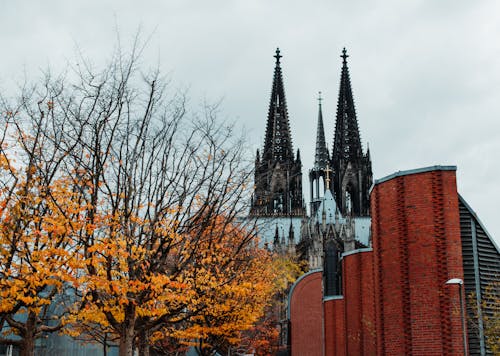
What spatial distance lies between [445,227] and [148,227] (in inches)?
314

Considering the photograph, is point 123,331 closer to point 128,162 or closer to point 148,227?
point 148,227

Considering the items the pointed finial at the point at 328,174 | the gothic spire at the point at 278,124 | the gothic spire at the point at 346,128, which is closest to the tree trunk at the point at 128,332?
the pointed finial at the point at 328,174

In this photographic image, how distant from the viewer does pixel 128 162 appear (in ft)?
60.1

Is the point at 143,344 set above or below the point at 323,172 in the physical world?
below

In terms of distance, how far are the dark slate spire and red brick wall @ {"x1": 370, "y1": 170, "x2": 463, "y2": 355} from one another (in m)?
86.9

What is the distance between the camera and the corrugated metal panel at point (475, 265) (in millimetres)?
18078

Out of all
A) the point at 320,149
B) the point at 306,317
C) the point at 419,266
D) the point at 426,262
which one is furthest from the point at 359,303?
the point at 320,149

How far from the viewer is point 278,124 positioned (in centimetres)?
10575

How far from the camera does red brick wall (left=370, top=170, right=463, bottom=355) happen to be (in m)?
17.7

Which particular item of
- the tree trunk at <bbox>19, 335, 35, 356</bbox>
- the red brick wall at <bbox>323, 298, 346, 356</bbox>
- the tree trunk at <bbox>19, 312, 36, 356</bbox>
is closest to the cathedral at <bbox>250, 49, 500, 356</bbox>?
the red brick wall at <bbox>323, 298, 346, 356</bbox>

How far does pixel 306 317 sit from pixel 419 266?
75.2 ft

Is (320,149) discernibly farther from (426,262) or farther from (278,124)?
(426,262)

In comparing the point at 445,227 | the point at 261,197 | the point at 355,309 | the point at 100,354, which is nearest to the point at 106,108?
the point at 261,197

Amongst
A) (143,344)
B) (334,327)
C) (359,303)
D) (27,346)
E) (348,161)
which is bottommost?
(27,346)
